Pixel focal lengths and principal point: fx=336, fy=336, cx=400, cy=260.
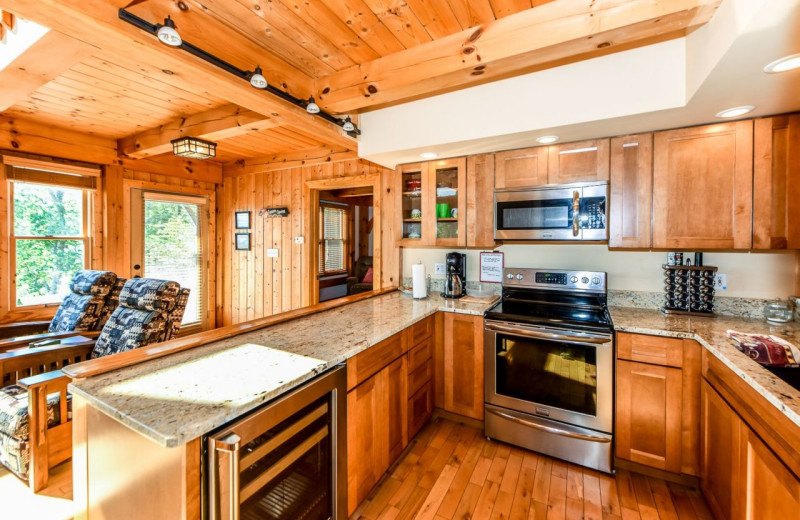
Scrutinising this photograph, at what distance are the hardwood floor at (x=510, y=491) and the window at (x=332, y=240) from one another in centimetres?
351

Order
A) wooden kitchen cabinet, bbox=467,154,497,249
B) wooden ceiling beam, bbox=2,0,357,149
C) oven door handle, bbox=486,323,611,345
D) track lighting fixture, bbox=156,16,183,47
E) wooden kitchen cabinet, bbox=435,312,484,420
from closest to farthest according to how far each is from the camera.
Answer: wooden ceiling beam, bbox=2,0,357,149 → track lighting fixture, bbox=156,16,183,47 → oven door handle, bbox=486,323,611,345 → wooden kitchen cabinet, bbox=435,312,484,420 → wooden kitchen cabinet, bbox=467,154,497,249

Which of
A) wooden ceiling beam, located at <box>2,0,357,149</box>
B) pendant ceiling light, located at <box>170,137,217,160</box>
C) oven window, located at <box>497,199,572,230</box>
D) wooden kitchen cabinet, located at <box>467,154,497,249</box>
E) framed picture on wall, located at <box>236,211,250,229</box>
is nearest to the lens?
wooden ceiling beam, located at <box>2,0,357,149</box>

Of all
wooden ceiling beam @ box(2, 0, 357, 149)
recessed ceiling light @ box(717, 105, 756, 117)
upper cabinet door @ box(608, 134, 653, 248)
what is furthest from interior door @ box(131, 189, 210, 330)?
recessed ceiling light @ box(717, 105, 756, 117)

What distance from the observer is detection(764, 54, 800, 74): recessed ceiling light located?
1258mm

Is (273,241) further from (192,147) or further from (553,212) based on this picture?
(553,212)

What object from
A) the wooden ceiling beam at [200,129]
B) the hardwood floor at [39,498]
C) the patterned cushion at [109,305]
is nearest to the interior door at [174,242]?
the wooden ceiling beam at [200,129]

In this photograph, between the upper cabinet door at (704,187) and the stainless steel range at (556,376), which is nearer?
the upper cabinet door at (704,187)

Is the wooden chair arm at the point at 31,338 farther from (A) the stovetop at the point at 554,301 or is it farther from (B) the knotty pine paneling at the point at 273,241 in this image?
(A) the stovetop at the point at 554,301

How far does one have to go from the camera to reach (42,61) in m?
1.77

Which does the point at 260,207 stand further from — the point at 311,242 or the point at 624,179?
the point at 624,179

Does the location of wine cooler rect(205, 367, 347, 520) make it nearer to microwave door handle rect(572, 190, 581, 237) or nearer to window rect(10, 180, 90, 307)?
microwave door handle rect(572, 190, 581, 237)

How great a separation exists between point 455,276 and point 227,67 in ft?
6.89

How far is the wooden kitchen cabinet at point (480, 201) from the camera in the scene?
102 inches

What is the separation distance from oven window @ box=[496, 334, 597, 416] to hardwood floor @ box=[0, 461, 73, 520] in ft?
8.39
